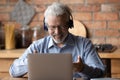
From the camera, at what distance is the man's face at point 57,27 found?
2.05 m

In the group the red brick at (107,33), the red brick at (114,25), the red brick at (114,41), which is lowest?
the red brick at (114,41)

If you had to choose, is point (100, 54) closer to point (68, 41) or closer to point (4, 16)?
point (68, 41)

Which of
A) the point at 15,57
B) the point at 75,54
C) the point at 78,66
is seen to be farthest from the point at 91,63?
the point at 15,57

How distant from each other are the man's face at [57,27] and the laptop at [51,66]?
47 centimetres

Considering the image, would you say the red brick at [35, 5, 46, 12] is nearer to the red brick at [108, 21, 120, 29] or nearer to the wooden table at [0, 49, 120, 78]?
the wooden table at [0, 49, 120, 78]

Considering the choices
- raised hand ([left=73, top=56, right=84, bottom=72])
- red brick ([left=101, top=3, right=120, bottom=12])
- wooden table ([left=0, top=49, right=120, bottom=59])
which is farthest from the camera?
red brick ([left=101, top=3, right=120, bottom=12])

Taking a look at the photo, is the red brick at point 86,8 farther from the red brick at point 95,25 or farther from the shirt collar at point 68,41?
the shirt collar at point 68,41

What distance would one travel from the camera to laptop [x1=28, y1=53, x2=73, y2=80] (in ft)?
5.24

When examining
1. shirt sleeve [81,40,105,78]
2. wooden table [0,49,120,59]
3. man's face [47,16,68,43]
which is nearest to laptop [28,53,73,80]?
shirt sleeve [81,40,105,78]

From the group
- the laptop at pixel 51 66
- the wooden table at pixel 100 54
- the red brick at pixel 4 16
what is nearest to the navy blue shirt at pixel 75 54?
the laptop at pixel 51 66

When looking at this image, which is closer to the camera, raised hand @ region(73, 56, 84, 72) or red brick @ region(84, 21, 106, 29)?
raised hand @ region(73, 56, 84, 72)

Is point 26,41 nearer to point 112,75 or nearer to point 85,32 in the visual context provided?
point 85,32

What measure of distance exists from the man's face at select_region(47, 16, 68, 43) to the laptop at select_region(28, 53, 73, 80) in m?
0.47

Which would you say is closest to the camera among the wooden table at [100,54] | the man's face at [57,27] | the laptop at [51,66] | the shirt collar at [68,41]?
the laptop at [51,66]
